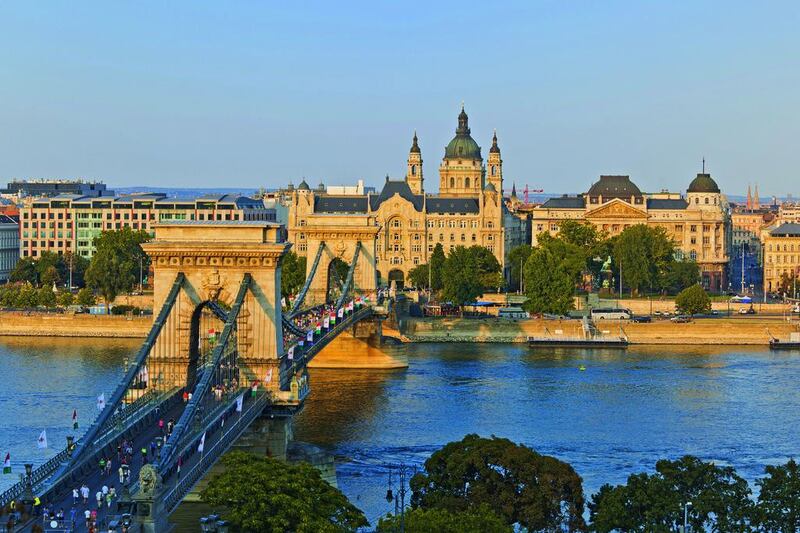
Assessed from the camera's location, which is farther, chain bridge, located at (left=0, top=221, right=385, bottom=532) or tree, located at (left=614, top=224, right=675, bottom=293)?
tree, located at (left=614, top=224, right=675, bottom=293)

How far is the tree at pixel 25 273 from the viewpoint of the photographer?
411 feet

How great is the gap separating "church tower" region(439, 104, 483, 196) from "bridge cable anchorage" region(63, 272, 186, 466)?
346ft

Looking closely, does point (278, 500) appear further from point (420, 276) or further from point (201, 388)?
point (420, 276)

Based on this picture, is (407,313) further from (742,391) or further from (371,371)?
(742,391)

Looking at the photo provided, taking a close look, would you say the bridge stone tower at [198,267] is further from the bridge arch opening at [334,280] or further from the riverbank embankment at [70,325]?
the riverbank embankment at [70,325]

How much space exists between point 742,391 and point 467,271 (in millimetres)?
36912

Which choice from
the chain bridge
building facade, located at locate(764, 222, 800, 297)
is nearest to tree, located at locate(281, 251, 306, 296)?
the chain bridge

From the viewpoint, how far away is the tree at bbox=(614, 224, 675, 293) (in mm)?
121000

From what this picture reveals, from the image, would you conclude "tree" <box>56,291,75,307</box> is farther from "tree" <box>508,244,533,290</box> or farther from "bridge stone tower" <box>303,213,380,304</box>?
"tree" <box>508,244,533,290</box>

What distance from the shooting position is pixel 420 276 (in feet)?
407

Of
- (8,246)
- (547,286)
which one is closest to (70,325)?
(547,286)

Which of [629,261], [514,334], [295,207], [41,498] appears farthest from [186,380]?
[295,207]

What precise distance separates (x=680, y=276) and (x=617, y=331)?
26.7 metres

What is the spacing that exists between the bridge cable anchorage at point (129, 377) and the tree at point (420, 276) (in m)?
73.3
